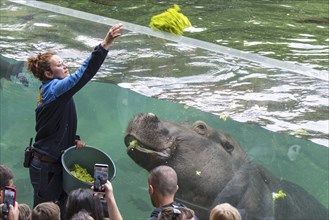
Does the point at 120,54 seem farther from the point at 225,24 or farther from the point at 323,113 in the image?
the point at 225,24

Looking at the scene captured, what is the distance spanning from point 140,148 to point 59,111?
5.07ft

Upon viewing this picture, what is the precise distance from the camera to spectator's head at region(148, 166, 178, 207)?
413cm

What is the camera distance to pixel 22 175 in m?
6.87

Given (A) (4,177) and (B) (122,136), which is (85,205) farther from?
(B) (122,136)

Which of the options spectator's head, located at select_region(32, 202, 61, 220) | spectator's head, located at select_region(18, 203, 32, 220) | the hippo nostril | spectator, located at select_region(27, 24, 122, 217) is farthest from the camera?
the hippo nostril

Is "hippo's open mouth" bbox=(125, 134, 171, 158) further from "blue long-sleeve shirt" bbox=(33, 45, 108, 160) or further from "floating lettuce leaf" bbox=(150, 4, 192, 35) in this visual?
"floating lettuce leaf" bbox=(150, 4, 192, 35)

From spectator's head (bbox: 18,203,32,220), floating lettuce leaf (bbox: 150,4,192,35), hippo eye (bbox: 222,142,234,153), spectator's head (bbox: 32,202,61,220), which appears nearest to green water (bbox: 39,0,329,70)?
floating lettuce leaf (bbox: 150,4,192,35)

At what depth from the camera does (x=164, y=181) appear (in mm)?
4133

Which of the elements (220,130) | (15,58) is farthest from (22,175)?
(220,130)

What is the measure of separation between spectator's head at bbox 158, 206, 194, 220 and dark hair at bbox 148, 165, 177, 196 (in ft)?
0.83

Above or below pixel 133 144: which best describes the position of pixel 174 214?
above

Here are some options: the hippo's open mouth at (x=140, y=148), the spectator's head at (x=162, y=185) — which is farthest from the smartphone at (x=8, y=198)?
the hippo's open mouth at (x=140, y=148)

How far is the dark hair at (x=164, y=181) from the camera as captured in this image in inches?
163

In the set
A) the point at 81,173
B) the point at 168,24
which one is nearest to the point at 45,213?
the point at 81,173
